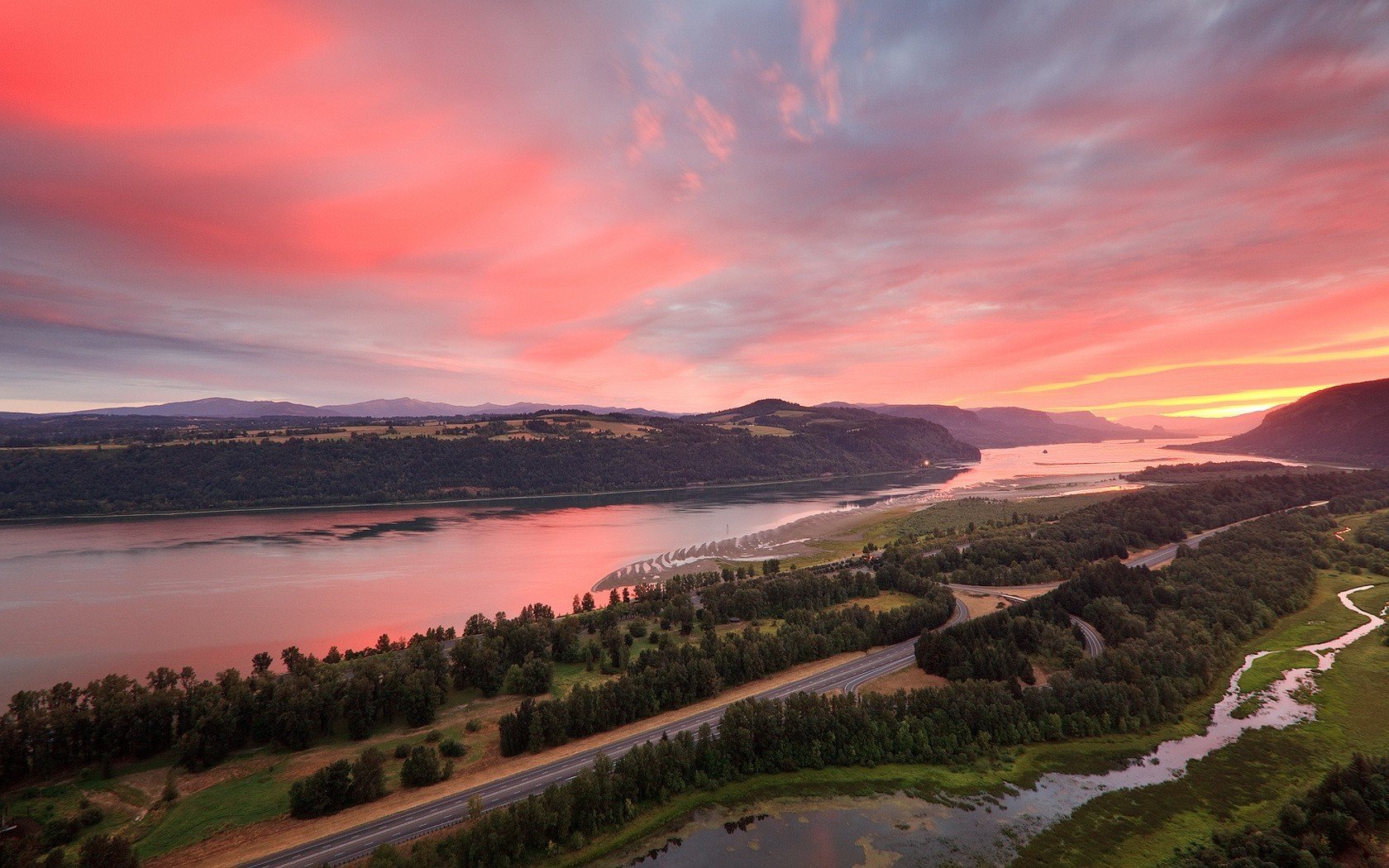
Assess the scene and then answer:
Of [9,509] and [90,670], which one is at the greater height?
[9,509]

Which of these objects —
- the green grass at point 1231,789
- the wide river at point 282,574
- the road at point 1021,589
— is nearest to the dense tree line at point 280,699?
the wide river at point 282,574

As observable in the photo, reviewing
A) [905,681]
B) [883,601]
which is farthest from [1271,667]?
[883,601]

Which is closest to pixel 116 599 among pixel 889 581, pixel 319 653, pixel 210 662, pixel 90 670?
pixel 90 670

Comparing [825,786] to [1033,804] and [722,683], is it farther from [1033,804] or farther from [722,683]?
[722,683]

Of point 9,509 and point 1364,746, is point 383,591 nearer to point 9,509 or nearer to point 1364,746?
point 1364,746

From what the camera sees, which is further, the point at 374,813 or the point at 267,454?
the point at 267,454

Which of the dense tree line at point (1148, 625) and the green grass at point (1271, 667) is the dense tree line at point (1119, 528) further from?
the green grass at point (1271, 667)
